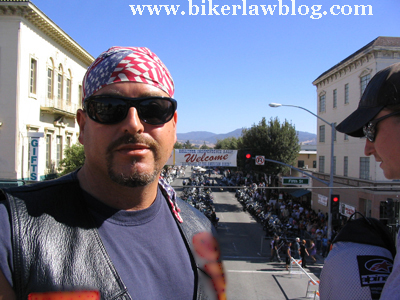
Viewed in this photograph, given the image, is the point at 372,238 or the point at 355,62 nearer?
the point at 372,238

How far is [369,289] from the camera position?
1.20 metres

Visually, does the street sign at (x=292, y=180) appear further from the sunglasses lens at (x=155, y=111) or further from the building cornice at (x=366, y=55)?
the sunglasses lens at (x=155, y=111)

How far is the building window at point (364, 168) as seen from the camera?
62.6ft

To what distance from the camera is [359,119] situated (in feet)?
4.66

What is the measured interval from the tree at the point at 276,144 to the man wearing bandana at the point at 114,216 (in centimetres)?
2771

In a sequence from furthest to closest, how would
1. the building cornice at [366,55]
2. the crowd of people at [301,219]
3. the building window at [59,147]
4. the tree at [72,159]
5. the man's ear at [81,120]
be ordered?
the building window at [59,147], the tree at [72,159], the building cornice at [366,55], the crowd of people at [301,219], the man's ear at [81,120]

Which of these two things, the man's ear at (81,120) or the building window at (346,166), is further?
the building window at (346,166)

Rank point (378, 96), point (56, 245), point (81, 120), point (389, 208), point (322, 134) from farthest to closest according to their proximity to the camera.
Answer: point (322, 134) → point (389, 208) → point (81, 120) → point (378, 96) → point (56, 245)

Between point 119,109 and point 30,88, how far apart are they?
1978 cm

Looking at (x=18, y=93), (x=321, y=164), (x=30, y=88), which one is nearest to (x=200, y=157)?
(x=18, y=93)

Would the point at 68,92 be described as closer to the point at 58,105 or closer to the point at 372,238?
the point at 58,105

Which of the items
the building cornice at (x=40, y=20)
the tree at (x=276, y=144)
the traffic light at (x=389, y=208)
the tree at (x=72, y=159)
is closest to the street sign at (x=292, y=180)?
the traffic light at (x=389, y=208)

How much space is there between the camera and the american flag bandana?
146 centimetres

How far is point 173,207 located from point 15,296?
901mm
